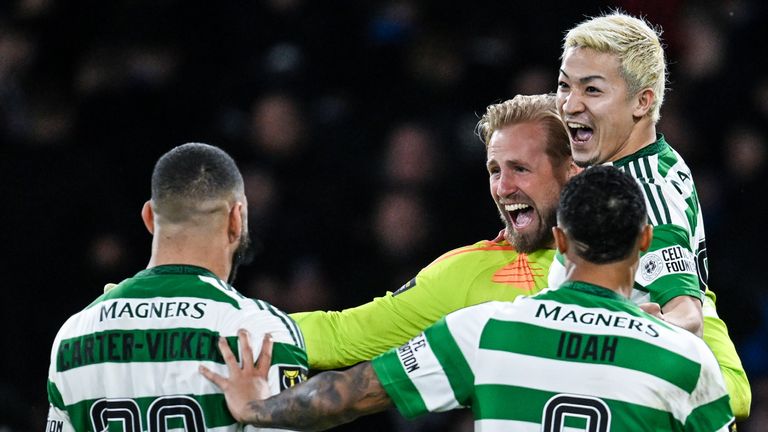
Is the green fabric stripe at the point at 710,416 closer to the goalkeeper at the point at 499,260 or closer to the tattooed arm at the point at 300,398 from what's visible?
the tattooed arm at the point at 300,398

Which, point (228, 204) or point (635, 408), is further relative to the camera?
→ point (228, 204)

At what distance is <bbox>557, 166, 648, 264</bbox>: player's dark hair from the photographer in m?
3.49

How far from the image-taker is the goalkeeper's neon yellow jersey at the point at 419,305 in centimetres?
526

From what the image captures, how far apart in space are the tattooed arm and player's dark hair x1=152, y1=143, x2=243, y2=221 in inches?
19.1

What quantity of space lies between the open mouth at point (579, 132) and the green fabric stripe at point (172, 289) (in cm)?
170

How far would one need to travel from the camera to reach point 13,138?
8.31 m

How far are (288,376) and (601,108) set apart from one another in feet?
5.68

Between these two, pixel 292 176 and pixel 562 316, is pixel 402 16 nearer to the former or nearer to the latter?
pixel 292 176

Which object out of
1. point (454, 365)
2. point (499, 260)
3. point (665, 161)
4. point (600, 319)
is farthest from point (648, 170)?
point (454, 365)

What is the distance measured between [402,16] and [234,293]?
5.09m

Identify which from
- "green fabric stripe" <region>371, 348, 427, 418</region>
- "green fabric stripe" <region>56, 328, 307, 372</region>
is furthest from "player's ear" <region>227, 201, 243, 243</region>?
"green fabric stripe" <region>371, 348, 427, 418</region>

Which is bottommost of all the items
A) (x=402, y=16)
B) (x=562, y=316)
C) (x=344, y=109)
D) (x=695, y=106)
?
(x=562, y=316)

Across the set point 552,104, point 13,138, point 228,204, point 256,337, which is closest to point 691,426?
point 256,337

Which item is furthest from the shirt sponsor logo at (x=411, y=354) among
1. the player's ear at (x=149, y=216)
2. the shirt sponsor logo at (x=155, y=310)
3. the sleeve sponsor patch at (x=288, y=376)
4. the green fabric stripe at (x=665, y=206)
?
the green fabric stripe at (x=665, y=206)
